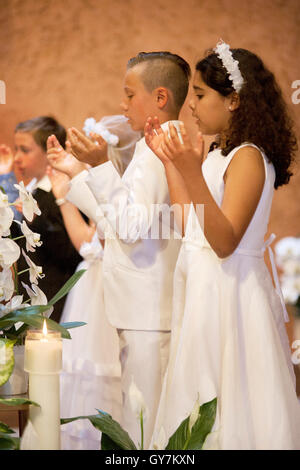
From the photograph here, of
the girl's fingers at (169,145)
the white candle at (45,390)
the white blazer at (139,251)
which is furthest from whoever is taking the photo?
the white blazer at (139,251)

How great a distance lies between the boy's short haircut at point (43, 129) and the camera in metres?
2.11

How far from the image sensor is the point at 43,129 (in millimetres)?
2125

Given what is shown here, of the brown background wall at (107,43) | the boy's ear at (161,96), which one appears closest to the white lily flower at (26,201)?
the boy's ear at (161,96)

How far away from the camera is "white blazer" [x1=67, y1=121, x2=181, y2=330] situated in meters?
1.68

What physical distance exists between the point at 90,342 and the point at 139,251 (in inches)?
18.9

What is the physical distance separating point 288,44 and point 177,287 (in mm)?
862

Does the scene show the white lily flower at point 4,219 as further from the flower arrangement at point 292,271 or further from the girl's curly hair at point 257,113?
the girl's curly hair at point 257,113

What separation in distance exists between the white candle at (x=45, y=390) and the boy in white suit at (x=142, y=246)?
34.1 inches

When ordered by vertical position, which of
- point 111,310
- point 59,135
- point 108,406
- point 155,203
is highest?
point 59,135

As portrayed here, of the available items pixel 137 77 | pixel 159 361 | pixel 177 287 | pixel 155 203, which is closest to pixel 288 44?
pixel 137 77

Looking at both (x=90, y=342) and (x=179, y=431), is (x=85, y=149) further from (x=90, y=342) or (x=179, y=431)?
(x=179, y=431)

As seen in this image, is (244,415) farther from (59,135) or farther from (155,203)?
(59,135)

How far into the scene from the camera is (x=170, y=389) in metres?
1.51

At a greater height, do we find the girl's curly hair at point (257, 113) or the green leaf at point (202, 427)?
the girl's curly hair at point (257, 113)
